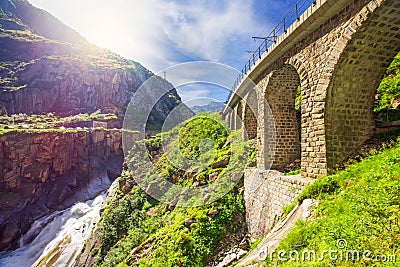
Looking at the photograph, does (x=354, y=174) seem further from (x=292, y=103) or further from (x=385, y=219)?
(x=292, y=103)

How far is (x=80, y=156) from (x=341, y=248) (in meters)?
39.6

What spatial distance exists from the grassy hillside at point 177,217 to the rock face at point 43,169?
54.9 ft

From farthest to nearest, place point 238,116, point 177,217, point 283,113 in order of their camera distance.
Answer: point 238,116 < point 283,113 < point 177,217

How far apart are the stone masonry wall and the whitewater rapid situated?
13.8m

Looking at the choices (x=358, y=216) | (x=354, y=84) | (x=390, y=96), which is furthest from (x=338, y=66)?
(x=358, y=216)

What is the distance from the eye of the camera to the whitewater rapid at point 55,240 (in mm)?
16750

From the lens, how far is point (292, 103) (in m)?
11.4

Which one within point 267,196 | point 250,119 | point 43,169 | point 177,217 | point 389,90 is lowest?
point 177,217

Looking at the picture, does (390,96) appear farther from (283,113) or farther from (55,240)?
(55,240)

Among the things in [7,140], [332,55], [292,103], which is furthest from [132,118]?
[332,55]

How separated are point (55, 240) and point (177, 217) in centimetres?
1595

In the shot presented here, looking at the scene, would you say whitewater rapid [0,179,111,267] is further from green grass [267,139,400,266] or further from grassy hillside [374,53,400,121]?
grassy hillside [374,53,400,121]

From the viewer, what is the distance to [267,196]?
8.46 m

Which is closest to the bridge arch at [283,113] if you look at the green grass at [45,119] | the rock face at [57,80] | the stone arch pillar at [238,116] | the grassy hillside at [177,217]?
the grassy hillside at [177,217]
